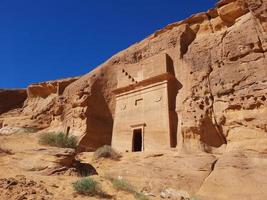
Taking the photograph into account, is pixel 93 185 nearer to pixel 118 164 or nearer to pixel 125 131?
pixel 118 164

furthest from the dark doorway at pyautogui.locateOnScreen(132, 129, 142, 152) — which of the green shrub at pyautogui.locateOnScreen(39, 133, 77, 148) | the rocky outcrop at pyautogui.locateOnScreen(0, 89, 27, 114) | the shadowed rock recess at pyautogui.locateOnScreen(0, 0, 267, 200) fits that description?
the rocky outcrop at pyautogui.locateOnScreen(0, 89, 27, 114)

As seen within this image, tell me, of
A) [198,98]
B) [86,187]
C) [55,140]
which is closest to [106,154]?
[55,140]

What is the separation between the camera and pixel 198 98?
14.7 meters

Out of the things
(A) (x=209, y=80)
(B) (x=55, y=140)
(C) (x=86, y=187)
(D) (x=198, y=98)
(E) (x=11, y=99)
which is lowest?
(C) (x=86, y=187)

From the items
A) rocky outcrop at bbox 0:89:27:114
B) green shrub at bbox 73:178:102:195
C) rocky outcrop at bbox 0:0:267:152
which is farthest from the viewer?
rocky outcrop at bbox 0:89:27:114

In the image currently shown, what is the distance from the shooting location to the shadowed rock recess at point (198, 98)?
37.9 ft

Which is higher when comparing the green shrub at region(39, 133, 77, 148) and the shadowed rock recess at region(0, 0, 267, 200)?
the shadowed rock recess at region(0, 0, 267, 200)

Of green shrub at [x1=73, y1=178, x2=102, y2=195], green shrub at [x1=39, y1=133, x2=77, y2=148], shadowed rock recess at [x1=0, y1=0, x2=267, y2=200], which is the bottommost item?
green shrub at [x1=73, y1=178, x2=102, y2=195]

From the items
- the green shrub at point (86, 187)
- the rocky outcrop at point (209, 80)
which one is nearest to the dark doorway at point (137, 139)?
the rocky outcrop at point (209, 80)

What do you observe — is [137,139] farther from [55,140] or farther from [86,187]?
[86,187]

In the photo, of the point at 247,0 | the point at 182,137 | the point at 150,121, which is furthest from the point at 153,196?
the point at 247,0

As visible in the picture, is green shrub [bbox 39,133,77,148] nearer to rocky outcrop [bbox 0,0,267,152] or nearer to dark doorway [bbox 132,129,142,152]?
rocky outcrop [bbox 0,0,267,152]

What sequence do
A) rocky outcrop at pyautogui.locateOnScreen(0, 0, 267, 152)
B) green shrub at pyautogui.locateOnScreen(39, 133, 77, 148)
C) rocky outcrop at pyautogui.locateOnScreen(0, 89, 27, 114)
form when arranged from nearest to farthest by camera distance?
rocky outcrop at pyautogui.locateOnScreen(0, 0, 267, 152), green shrub at pyautogui.locateOnScreen(39, 133, 77, 148), rocky outcrop at pyautogui.locateOnScreen(0, 89, 27, 114)

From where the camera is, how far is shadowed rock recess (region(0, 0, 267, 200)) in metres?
11.5
